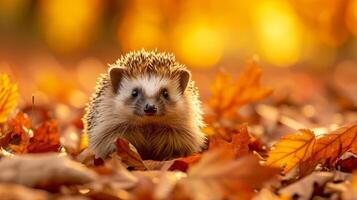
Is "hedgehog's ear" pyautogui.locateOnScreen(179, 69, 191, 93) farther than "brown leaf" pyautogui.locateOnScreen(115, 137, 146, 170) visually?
Yes

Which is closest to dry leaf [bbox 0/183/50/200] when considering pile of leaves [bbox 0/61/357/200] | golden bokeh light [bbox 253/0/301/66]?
pile of leaves [bbox 0/61/357/200]

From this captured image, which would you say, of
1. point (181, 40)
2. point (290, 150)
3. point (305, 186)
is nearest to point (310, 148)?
point (290, 150)

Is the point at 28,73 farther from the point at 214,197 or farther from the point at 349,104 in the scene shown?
the point at 214,197

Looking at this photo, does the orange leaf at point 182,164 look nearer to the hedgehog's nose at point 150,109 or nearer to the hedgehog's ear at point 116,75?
the hedgehog's nose at point 150,109

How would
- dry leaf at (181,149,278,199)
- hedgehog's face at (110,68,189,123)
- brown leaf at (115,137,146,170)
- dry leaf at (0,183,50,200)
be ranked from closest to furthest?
dry leaf at (0,183,50,200) → dry leaf at (181,149,278,199) → brown leaf at (115,137,146,170) → hedgehog's face at (110,68,189,123)

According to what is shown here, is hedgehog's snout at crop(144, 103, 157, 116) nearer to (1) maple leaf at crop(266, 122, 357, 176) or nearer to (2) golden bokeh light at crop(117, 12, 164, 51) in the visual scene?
(1) maple leaf at crop(266, 122, 357, 176)

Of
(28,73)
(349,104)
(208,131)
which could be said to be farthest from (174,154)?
(28,73)
